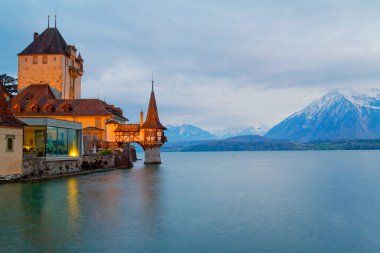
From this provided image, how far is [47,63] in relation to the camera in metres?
80.1

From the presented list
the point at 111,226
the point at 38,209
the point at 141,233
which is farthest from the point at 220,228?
the point at 38,209

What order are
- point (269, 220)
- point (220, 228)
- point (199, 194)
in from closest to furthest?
point (220, 228), point (269, 220), point (199, 194)

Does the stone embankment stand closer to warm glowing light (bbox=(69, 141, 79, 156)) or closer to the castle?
warm glowing light (bbox=(69, 141, 79, 156))

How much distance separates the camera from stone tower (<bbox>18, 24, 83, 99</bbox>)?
7994 centimetres

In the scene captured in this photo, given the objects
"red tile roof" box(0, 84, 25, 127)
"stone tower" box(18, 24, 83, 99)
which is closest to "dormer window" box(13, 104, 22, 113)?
"stone tower" box(18, 24, 83, 99)

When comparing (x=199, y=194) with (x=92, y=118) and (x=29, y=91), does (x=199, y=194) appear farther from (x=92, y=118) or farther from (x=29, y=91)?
(x=29, y=91)

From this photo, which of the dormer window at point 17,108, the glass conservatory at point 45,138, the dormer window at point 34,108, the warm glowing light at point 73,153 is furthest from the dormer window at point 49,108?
the glass conservatory at point 45,138

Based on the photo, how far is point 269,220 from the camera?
83.9 feet

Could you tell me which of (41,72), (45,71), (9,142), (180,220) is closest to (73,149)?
(9,142)

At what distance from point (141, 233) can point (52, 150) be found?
29.7 metres

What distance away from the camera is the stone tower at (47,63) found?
3147 inches

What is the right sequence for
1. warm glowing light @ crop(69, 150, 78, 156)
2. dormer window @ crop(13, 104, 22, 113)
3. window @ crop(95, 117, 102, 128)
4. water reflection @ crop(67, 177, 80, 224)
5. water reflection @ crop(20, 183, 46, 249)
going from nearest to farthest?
water reflection @ crop(20, 183, 46, 249) → water reflection @ crop(67, 177, 80, 224) → warm glowing light @ crop(69, 150, 78, 156) → dormer window @ crop(13, 104, 22, 113) → window @ crop(95, 117, 102, 128)

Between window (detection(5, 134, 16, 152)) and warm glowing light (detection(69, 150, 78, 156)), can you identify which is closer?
window (detection(5, 134, 16, 152))

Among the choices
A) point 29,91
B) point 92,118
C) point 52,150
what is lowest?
point 52,150
